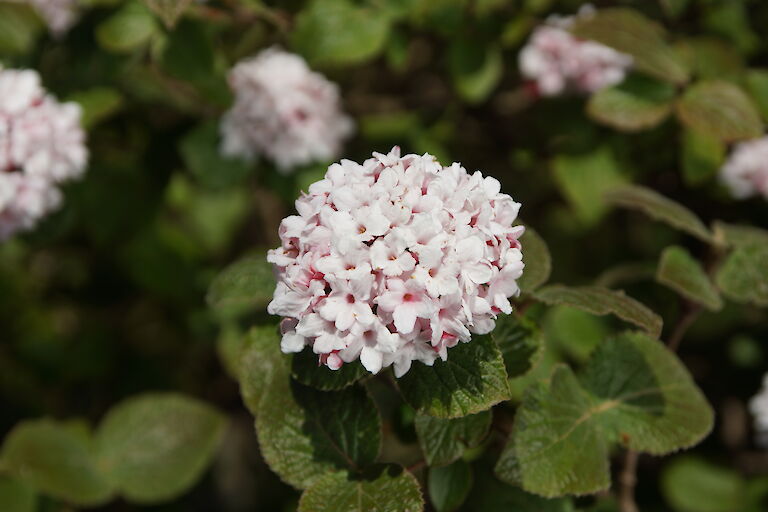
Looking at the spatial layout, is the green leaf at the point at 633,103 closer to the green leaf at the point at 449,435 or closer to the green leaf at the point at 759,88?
the green leaf at the point at 759,88

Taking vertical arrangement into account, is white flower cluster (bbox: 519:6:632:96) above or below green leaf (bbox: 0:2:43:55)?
below

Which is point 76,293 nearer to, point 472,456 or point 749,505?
point 472,456

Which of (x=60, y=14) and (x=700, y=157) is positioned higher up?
(x=60, y=14)

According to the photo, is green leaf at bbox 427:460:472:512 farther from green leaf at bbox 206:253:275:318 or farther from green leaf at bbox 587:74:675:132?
green leaf at bbox 587:74:675:132

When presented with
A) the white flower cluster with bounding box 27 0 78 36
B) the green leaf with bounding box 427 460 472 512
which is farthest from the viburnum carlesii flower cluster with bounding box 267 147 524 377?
the white flower cluster with bounding box 27 0 78 36

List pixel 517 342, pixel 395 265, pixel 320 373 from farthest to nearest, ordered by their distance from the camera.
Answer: pixel 517 342 < pixel 320 373 < pixel 395 265

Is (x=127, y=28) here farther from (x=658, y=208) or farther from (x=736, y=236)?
(x=736, y=236)

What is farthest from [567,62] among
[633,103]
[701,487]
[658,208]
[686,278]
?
[701,487]
